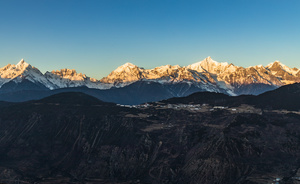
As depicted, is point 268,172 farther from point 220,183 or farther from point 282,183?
point 220,183

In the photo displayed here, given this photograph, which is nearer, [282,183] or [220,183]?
[282,183]

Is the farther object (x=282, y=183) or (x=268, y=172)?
(x=268, y=172)

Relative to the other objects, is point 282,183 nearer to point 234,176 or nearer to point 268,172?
point 268,172

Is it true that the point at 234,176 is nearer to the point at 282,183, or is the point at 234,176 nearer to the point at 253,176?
the point at 253,176

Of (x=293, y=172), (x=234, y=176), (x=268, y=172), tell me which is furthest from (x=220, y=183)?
(x=293, y=172)

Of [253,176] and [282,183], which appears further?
[253,176]

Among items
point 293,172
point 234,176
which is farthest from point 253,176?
point 293,172
